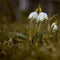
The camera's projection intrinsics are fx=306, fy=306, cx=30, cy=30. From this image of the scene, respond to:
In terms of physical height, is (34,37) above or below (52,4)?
below

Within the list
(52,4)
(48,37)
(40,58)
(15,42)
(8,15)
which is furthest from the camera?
(52,4)

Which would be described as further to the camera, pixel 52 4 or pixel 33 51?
pixel 52 4

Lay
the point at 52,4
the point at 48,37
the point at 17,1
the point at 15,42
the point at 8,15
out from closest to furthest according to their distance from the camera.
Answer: the point at 15,42 → the point at 48,37 → the point at 8,15 → the point at 52,4 → the point at 17,1

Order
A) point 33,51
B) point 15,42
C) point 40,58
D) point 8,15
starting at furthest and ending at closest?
point 8,15, point 15,42, point 33,51, point 40,58

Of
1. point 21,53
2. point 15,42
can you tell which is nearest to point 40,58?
point 21,53

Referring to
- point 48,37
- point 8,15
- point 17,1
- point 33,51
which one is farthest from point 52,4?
point 33,51

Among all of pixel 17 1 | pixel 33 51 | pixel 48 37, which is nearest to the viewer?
pixel 33 51

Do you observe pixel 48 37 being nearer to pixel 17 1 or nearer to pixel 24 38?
pixel 24 38

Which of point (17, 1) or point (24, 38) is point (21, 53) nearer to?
point (24, 38)

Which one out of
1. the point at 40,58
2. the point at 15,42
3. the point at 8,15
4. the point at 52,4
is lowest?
the point at 40,58

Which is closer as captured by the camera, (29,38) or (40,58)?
(40,58)
